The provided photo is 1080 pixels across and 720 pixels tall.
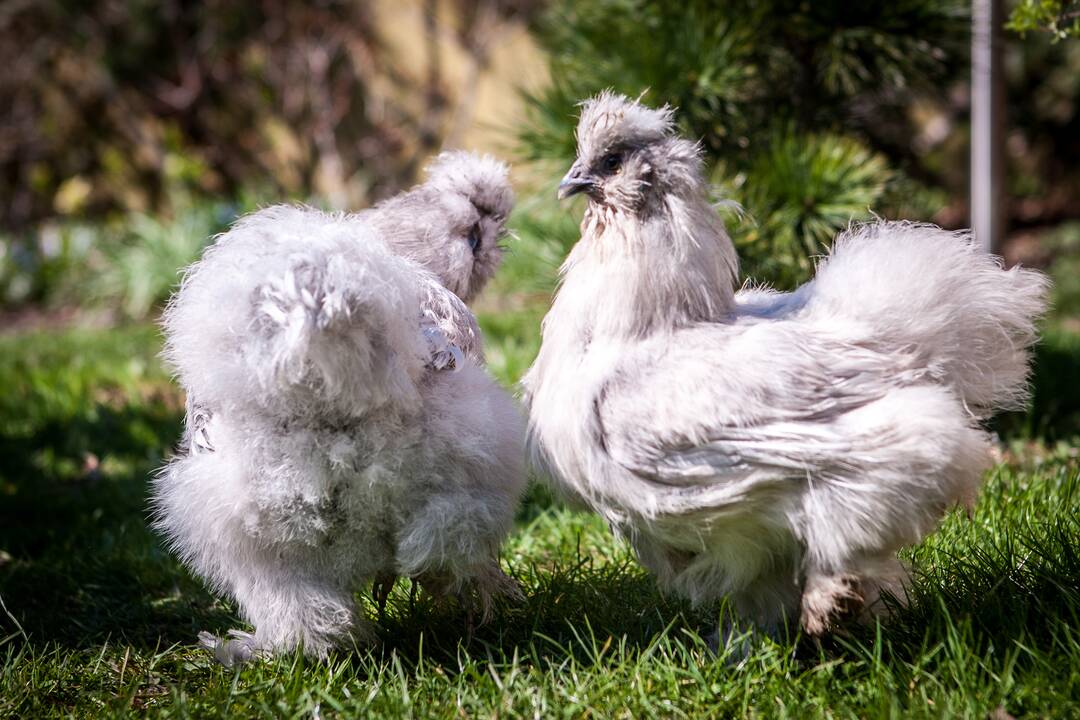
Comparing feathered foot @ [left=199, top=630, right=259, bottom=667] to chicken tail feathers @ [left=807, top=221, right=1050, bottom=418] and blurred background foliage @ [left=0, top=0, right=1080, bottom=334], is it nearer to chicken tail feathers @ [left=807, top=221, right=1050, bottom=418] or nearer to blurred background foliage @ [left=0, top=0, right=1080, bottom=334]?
chicken tail feathers @ [left=807, top=221, right=1050, bottom=418]

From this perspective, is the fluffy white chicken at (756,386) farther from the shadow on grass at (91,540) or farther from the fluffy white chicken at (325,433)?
the shadow on grass at (91,540)

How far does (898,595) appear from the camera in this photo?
2.46m

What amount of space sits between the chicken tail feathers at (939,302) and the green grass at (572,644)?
1.80 ft

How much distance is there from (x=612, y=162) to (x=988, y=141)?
3660mm

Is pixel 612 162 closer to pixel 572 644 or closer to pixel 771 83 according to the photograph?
pixel 572 644

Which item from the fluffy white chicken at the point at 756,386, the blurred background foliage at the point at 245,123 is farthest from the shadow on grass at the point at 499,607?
the blurred background foliage at the point at 245,123

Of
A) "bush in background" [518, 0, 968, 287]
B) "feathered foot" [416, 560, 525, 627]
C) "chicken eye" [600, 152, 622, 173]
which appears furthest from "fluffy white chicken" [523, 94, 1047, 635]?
"bush in background" [518, 0, 968, 287]

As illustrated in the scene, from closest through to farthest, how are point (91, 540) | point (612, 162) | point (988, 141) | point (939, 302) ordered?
1. point (939, 302)
2. point (612, 162)
3. point (91, 540)
4. point (988, 141)

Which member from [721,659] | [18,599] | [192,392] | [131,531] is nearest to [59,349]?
[131,531]

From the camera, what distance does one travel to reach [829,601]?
210 cm

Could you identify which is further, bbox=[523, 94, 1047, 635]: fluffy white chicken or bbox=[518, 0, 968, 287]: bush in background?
bbox=[518, 0, 968, 287]: bush in background

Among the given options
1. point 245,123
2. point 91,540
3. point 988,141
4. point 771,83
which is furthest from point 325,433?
point 245,123

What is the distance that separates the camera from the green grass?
2121 millimetres

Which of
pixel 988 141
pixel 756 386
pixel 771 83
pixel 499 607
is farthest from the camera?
pixel 988 141
